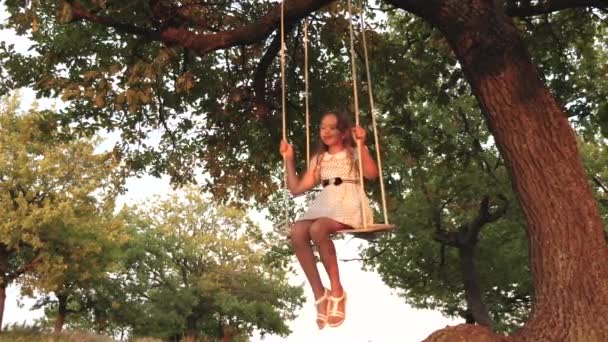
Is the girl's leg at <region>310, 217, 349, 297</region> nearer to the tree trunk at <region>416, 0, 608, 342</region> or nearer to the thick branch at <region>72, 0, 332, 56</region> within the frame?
the tree trunk at <region>416, 0, 608, 342</region>

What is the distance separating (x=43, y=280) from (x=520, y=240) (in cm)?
1837

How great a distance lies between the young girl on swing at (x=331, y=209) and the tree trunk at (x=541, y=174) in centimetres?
142

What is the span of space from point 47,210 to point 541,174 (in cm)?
2269

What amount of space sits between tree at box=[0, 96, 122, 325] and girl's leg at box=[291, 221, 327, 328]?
20466 millimetres

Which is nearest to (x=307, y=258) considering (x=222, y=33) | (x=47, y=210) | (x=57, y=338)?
(x=222, y=33)

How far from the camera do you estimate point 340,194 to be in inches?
215

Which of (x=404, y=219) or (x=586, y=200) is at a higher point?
(x=404, y=219)

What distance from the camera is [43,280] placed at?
Answer: 24.9m

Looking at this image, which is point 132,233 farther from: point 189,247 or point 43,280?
point 43,280

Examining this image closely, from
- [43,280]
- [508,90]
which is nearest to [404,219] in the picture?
[43,280]

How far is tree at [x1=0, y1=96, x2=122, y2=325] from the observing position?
2478 cm

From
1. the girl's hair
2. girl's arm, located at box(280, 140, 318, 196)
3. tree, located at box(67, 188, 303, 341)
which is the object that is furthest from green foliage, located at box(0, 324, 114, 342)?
tree, located at box(67, 188, 303, 341)

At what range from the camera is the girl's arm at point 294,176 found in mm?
5883

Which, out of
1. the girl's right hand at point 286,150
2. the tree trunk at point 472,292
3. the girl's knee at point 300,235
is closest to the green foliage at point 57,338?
the girl's right hand at point 286,150
